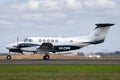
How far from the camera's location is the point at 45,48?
62500mm

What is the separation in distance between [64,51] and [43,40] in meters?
4.52

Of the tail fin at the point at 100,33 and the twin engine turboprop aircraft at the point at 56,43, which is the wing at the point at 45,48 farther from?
the tail fin at the point at 100,33

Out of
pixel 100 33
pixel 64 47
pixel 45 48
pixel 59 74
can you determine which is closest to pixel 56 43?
pixel 64 47

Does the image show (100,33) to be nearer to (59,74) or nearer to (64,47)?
(64,47)

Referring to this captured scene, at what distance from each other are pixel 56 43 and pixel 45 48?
212 cm

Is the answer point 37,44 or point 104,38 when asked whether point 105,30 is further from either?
point 37,44

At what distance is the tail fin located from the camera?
214 feet

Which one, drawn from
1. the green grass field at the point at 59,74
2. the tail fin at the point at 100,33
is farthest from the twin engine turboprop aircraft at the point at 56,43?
the green grass field at the point at 59,74

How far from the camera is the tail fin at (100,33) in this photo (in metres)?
65.4

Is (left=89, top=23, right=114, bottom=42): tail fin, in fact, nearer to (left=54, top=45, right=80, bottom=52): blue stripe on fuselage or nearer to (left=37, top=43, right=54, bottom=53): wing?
(left=54, top=45, right=80, bottom=52): blue stripe on fuselage

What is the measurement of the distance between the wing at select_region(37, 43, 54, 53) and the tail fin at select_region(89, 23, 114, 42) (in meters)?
7.33

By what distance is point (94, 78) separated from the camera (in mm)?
23328

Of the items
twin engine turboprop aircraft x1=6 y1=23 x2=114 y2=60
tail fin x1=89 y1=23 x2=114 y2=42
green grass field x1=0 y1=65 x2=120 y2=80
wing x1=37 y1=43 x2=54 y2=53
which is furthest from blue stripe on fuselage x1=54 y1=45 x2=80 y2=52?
green grass field x1=0 y1=65 x2=120 y2=80

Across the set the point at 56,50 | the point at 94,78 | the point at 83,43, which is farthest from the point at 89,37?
the point at 94,78
